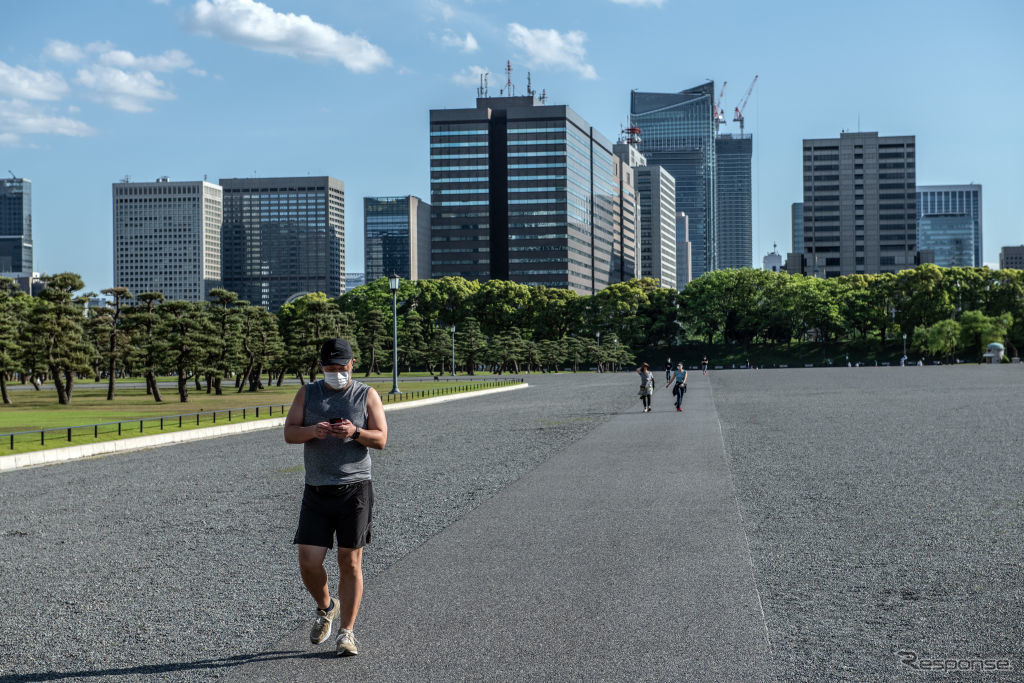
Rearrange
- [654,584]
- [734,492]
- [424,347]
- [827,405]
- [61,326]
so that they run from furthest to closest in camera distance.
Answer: [424,347], [61,326], [827,405], [734,492], [654,584]

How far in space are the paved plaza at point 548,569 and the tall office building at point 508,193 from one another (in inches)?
6594

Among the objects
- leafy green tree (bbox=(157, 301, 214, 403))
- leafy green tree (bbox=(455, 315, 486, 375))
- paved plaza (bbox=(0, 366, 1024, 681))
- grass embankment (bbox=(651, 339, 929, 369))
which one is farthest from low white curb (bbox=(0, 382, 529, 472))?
grass embankment (bbox=(651, 339, 929, 369))

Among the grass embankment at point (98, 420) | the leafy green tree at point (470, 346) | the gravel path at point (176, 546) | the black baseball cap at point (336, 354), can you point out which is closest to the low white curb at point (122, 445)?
the grass embankment at point (98, 420)

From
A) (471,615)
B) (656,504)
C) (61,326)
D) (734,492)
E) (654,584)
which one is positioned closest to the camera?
(471,615)

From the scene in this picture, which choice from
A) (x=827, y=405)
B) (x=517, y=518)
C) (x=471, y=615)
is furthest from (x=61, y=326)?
(x=471, y=615)

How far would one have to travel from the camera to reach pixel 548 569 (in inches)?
318

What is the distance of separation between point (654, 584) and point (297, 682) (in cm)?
326

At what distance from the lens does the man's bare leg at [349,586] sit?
596 cm

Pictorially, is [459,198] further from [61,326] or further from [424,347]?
[61,326]

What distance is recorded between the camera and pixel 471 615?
666cm

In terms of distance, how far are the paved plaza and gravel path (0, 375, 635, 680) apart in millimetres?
37

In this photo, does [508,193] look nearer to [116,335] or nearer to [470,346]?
[470,346]

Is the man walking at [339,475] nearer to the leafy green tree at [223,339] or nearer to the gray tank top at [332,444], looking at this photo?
the gray tank top at [332,444]

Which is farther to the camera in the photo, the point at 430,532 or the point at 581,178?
the point at 581,178
